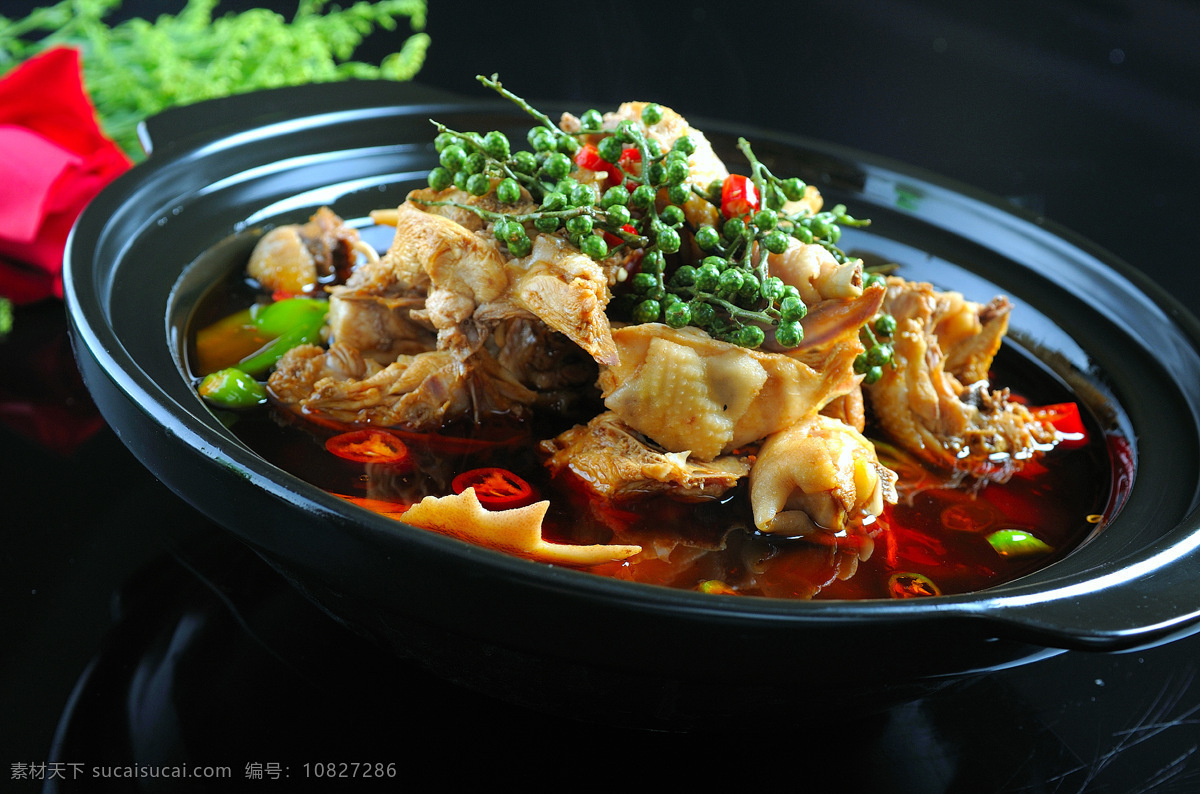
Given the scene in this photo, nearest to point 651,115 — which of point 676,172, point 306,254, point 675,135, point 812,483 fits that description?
point 675,135

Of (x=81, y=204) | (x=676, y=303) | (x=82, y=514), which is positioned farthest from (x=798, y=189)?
(x=81, y=204)

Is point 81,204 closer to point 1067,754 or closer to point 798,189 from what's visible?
point 798,189

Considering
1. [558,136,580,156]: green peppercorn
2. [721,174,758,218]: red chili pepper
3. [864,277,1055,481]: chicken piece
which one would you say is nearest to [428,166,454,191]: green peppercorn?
[558,136,580,156]: green peppercorn

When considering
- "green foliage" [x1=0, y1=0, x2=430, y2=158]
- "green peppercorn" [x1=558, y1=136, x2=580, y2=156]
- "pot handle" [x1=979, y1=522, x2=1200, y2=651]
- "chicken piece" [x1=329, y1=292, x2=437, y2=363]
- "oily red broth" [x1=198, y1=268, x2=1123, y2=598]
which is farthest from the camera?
"green foliage" [x1=0, y1=0, x2=430, y2=158]

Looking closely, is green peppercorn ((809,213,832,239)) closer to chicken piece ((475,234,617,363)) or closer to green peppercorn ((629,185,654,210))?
green peppercorn ((629,185,654,210))

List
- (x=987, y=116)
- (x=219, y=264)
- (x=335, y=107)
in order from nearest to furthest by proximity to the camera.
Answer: (x=219, y=264)
(x=335, y=107)
(x=987, y=116)
